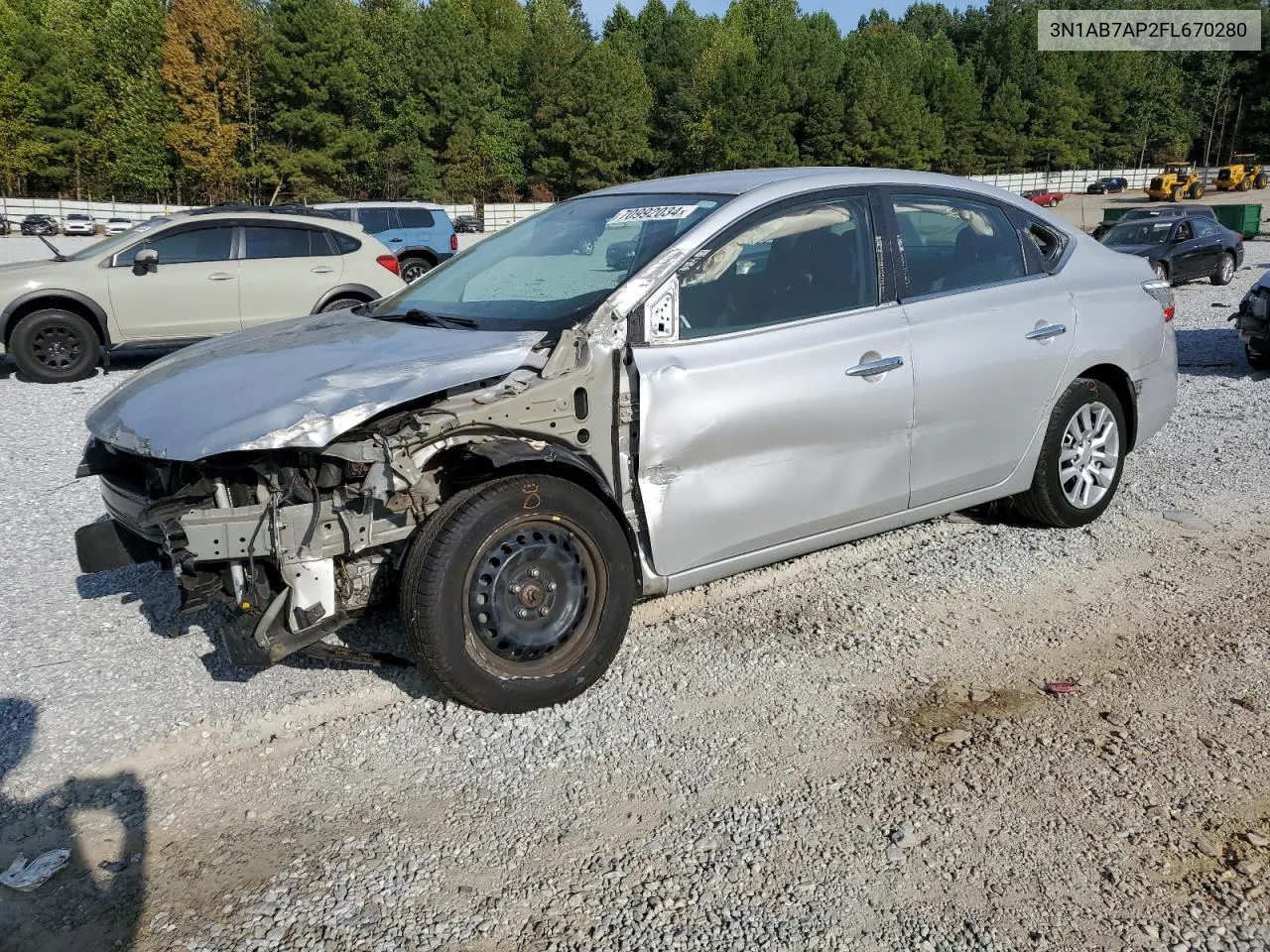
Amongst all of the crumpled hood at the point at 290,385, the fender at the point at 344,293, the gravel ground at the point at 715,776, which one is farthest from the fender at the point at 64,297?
the crumpled hood at the point at 290,385

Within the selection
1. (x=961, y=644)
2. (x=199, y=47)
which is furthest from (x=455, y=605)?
(x=199, y=47)

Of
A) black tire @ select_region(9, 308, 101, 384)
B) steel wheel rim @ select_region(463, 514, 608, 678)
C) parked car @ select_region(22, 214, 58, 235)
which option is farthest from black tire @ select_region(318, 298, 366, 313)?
parked car @ select_region(22, 214, 58, 235)

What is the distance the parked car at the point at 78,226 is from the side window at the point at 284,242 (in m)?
41.1

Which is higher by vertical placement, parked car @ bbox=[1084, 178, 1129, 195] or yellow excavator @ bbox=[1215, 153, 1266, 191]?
parked car @ bbox=[1084, 178, 1129, 195]

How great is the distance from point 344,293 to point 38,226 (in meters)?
41.9

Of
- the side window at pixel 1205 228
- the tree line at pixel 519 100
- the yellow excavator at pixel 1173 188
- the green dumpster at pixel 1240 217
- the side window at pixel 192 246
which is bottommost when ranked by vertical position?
the side window at pixel 192 246

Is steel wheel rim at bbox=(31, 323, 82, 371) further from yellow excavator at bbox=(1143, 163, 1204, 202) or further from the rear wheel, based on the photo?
yellow excavator at bbox=(1143, 163, 1204, 202)

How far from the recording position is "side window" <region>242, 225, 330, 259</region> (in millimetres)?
10891

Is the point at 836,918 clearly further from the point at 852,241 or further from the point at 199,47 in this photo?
the point at 199,47

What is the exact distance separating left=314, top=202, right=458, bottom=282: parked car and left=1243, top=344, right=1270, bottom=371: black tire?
13.5 meters

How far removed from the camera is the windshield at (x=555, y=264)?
12.7ft

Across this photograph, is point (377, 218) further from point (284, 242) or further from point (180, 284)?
Answer: point (180, 284)

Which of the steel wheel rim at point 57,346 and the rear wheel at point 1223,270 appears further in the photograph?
the rear wheel at point 1223,270

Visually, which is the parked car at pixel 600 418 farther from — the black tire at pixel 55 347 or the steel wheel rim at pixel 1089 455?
the black tire at pixel 55 347
